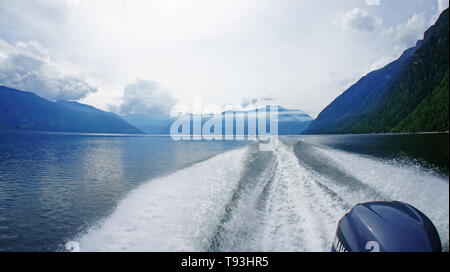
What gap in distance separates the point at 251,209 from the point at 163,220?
2.70 m

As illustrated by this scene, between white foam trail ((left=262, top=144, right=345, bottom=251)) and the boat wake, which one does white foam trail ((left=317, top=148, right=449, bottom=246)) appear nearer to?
the boat wake

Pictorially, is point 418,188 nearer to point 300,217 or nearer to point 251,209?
point 300,217

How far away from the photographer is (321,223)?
19.3 feet

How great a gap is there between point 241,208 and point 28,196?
842 centimetres

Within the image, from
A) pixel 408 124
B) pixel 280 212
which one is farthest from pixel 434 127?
pixel 280 212

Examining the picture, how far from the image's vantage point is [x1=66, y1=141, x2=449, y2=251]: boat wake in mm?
5016

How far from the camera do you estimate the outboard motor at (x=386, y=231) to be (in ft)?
11.5

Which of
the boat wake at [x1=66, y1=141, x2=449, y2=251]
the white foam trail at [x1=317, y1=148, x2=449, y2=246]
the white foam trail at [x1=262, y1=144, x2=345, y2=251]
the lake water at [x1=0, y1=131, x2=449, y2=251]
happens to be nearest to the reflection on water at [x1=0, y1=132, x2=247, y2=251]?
the lake water at [x1=0, y1=131, x2=449, y2=251]

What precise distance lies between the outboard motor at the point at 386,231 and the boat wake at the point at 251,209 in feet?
3.31

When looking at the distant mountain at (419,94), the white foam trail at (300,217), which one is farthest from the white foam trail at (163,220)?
the distant mountain at (419,94)

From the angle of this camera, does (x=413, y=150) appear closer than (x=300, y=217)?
No

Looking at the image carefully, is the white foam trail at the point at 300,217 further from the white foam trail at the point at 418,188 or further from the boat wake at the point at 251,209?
the white foam trail at the point at 418,188

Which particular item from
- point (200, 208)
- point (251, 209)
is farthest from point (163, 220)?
point (251, 209)

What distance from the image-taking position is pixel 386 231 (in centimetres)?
372
